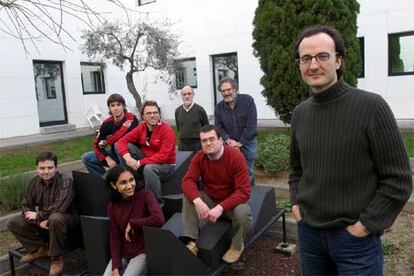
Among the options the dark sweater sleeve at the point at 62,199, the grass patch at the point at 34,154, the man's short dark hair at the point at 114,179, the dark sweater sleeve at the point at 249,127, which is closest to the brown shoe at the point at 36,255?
the dark sweater sleeve at the point at 62,199

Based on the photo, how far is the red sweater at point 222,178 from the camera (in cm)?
331

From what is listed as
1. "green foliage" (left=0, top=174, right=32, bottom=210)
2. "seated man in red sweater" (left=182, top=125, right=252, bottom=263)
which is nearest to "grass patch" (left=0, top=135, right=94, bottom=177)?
"green foliage" (left=0, top=174, right=32, bottom=210)

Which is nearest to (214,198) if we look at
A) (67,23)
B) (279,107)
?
(279,107)

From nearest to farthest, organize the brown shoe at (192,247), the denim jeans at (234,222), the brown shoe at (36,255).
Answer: the brown shoe at (192,247), the denim jeans at (234,222), the brown shoe at (36,255)

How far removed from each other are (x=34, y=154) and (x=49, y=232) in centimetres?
624

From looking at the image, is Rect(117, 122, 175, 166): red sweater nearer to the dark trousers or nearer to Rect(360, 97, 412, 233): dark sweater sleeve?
the dark trousers

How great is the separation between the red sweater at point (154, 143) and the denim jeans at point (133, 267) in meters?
1.36

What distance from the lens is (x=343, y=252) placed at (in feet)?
5.83

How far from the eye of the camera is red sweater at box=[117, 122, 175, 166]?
14.6ft

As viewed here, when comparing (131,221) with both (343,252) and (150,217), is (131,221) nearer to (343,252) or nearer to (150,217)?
(150,217)

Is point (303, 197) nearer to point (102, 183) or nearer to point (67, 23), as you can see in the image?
point (102, 183)

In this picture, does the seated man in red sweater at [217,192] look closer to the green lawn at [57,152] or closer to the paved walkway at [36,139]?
the green lawn at [57,152]

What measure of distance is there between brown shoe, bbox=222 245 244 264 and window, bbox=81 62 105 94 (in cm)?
1266

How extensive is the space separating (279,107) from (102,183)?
4490mm
